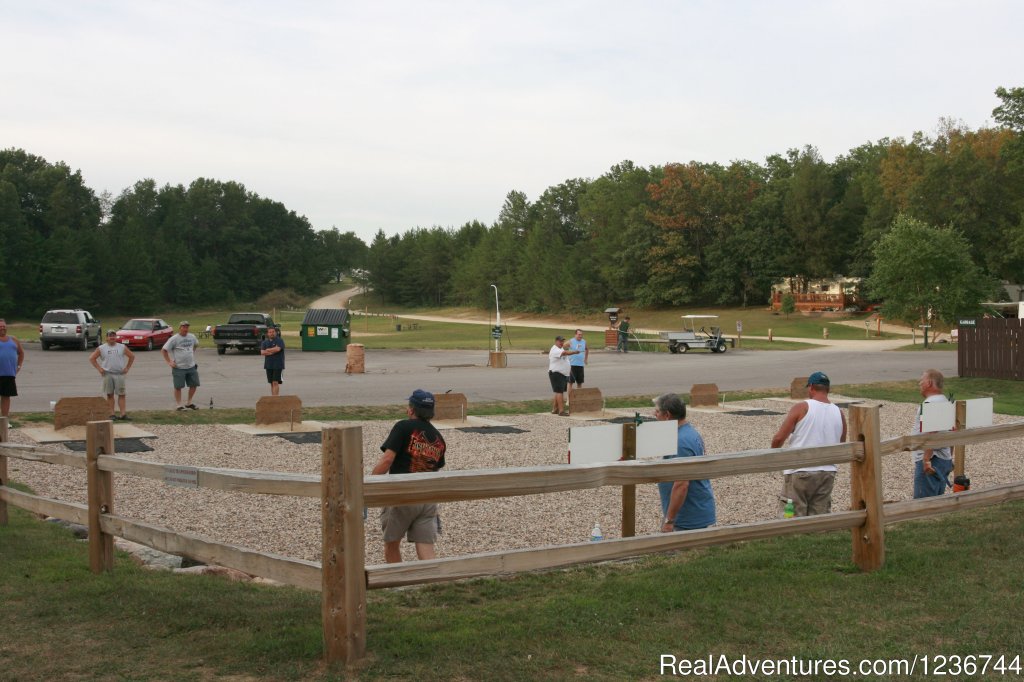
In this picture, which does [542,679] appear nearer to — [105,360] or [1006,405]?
[105,360]

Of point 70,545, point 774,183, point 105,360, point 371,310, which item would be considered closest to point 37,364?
point 105,360

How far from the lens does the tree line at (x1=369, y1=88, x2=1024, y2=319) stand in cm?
7125

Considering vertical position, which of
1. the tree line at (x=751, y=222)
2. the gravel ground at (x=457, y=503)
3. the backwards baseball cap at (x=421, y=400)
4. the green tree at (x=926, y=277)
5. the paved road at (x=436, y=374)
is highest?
the tree line at (x=751, y=222)

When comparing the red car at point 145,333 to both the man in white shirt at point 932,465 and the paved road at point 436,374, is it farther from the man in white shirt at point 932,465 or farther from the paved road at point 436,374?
the man in white shirt at point 932,465

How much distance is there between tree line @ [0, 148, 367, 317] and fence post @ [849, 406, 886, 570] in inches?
3747

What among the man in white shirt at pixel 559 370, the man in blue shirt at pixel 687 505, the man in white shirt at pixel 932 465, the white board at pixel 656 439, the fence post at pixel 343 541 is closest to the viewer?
the fence post at pixel 343 541

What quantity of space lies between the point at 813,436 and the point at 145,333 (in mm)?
39315

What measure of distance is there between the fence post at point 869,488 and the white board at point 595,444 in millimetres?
1521

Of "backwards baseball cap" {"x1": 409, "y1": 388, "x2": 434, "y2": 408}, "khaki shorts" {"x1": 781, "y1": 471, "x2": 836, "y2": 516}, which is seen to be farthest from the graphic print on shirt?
"khaki shorts" {"x1": 781, "y1": 471, "x2": 836, "y2": 516}

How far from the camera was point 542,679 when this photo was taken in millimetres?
4406

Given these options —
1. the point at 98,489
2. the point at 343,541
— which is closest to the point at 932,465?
the point at 343,541

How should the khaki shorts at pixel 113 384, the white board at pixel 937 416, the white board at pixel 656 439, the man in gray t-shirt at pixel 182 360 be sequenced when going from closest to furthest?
the white board at pixel 656 439 → the white board at pixel 937 416 → the khaki shorts at pixel 113 384 → the man in gray t-shirt at pixel 182 360

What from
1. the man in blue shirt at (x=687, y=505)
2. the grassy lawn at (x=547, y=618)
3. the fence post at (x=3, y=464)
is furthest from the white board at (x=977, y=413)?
the fence post at (x=3, y=464)

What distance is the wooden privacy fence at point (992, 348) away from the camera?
84.7 feet
